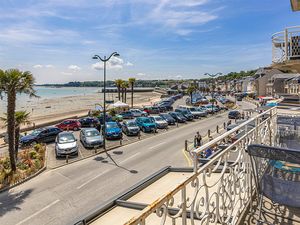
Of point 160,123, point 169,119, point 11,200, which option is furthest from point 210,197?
point 169,119

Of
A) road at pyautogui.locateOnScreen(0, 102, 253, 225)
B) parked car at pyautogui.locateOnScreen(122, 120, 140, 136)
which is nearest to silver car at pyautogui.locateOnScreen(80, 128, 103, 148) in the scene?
road at pyautogui.locateOnScreen(0, 102, 253, 225)

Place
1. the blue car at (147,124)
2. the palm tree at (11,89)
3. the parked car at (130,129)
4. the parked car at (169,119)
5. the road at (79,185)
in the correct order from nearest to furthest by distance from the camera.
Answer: the road at (79,185), the palm tree at (11,89), the parked car at (130,129), the blue car at (147,124), the parked car at (169,119)

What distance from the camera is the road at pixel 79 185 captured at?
10758mm

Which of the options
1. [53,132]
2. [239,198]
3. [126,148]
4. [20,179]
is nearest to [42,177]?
[20,179]

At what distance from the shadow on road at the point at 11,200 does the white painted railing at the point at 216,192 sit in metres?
10.1

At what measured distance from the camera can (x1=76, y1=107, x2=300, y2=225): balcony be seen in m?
2.33

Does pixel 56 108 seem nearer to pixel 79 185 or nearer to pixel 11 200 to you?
pixel 79 185

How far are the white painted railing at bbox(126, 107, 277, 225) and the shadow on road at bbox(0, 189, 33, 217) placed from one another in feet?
33.3

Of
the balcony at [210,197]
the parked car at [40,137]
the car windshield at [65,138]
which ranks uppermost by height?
the balcony at [210,197]

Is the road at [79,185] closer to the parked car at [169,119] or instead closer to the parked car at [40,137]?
the parked car at [40,137]

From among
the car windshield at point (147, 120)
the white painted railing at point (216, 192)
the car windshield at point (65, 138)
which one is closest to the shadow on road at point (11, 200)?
the car windshield at point (65, 138)

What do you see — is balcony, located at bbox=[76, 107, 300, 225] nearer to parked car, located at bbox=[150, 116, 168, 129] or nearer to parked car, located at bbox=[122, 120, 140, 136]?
parked car, located at bbox=[122, 120, 140, 136]

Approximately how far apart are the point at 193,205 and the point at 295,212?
8.49 feet

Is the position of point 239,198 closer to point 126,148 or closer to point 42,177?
point 42,177
